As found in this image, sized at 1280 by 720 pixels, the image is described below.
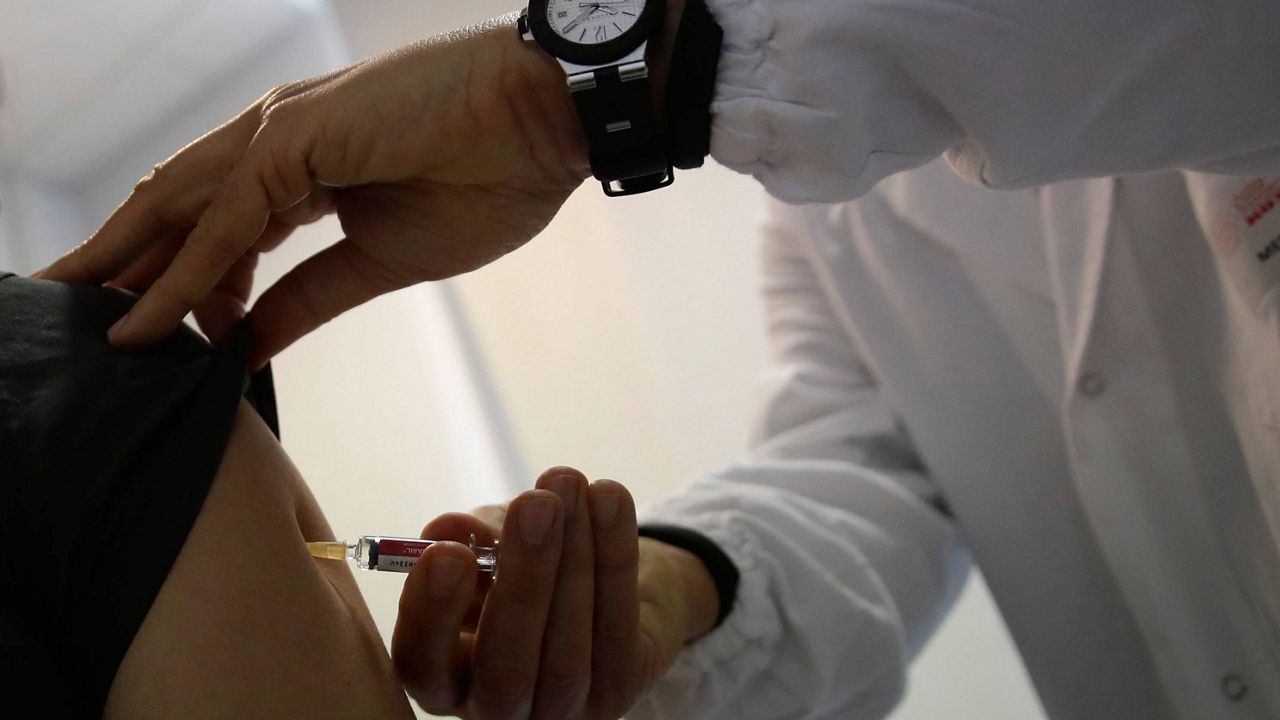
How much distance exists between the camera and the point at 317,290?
71cm

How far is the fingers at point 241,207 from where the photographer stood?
0.58 m

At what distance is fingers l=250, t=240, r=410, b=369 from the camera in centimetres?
70

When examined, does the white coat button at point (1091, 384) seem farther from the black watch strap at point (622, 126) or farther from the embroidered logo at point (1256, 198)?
the black watch strap at point (622, 126)

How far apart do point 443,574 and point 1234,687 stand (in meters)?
0.75

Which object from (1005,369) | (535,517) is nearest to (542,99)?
(535,517)

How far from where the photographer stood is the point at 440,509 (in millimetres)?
1925

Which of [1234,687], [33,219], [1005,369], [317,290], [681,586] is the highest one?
[317,290]

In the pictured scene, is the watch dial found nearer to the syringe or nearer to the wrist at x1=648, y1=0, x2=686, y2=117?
the wrist at x1=648, y1=0, x2=686, y2=117

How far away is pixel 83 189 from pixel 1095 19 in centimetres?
216

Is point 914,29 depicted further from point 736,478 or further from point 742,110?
point 736,478

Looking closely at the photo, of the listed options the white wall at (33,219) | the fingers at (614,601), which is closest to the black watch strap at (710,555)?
the fingers at (614,601)

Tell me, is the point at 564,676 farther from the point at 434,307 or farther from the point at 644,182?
the point at 434,307

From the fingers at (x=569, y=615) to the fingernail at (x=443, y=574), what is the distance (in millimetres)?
66

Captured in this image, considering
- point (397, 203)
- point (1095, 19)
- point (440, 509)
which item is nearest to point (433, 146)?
point (397, 203)
